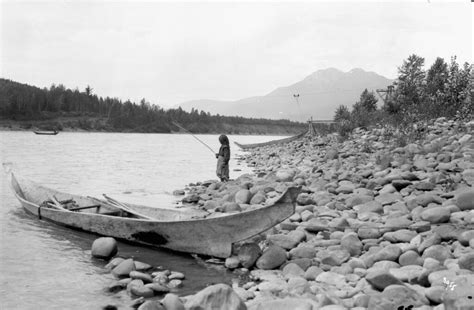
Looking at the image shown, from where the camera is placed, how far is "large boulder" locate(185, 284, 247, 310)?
14.1ft

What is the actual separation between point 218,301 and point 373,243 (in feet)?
8.44

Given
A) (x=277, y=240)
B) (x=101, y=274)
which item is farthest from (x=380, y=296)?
(x=101, y=274)

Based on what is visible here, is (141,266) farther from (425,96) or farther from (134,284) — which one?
(425,96)

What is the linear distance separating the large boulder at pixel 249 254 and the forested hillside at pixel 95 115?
3301 inches

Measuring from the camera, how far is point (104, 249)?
709 cm

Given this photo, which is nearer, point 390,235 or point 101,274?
point 390,235

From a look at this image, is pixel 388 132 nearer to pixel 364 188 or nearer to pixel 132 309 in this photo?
pixel 364 188

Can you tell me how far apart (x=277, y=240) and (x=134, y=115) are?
10595 centimetres

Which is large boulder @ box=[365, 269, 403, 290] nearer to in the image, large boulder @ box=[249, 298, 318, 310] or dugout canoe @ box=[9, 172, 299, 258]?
large boulder @ box=[249, 298, 318, 310]

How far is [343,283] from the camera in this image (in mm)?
4988

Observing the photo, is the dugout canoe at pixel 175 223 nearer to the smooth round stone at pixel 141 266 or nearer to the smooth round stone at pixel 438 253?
the smooth round stone at pixel 141 266

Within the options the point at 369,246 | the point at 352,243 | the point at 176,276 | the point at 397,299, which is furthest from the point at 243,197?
the point at 397,299

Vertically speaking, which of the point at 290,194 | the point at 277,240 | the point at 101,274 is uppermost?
the point at 290,194

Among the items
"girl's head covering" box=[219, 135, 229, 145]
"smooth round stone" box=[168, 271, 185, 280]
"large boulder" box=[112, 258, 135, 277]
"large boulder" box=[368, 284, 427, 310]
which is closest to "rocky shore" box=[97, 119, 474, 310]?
"large boulder" box=[368, 284, 427, 310]
